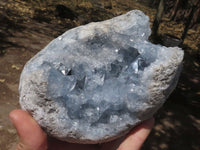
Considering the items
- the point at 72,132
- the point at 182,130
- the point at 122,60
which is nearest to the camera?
the point at 72,132

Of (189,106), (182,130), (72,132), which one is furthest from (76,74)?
(189,106)

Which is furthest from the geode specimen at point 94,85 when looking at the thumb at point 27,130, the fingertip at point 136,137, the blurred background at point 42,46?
the blurred background at point 42,46

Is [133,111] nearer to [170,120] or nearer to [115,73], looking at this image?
[115,73]

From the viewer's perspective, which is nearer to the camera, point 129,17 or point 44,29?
point 129,17

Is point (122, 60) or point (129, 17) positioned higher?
point (129, 17)

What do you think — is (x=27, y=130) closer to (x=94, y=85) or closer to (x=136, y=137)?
(x=94, y=85)

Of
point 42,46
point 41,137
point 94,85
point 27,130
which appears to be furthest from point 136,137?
point 42,46

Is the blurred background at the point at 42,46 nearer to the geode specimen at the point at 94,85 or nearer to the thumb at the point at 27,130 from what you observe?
the thumb at the point at 27,130
